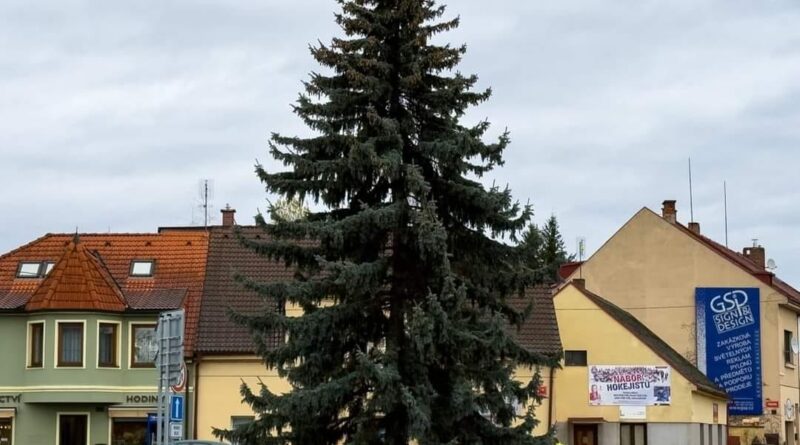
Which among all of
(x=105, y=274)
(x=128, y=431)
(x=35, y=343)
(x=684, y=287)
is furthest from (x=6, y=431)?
(x=684, y=287)

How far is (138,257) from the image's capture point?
152 ft

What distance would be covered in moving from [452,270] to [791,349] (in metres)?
37.3

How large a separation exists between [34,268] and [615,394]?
2039 cm

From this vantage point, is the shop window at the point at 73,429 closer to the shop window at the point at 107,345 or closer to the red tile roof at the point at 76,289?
the shop window at the point at 107,345

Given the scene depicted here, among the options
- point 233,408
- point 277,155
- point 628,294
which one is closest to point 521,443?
point 277,155

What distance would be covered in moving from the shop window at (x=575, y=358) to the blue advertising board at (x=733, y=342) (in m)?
9.31

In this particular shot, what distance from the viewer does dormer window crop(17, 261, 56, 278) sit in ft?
148

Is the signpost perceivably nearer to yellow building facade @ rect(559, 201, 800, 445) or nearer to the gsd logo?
yellow building facade @ rect(559, 201, 800, 445)

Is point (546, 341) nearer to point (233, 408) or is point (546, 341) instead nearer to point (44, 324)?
point (233, 408)

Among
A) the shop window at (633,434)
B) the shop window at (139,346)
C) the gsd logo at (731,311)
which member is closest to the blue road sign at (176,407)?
the shop window at (139,346)

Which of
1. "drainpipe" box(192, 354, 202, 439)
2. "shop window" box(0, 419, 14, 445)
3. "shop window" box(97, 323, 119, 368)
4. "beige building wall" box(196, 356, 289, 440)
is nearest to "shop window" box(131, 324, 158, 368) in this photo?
"shop window" box(97, 323, 119, 368)

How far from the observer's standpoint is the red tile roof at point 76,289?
42.5 m

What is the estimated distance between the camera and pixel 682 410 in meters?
44.2

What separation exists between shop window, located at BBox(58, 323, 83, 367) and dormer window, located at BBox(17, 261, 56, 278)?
10.8 feet
